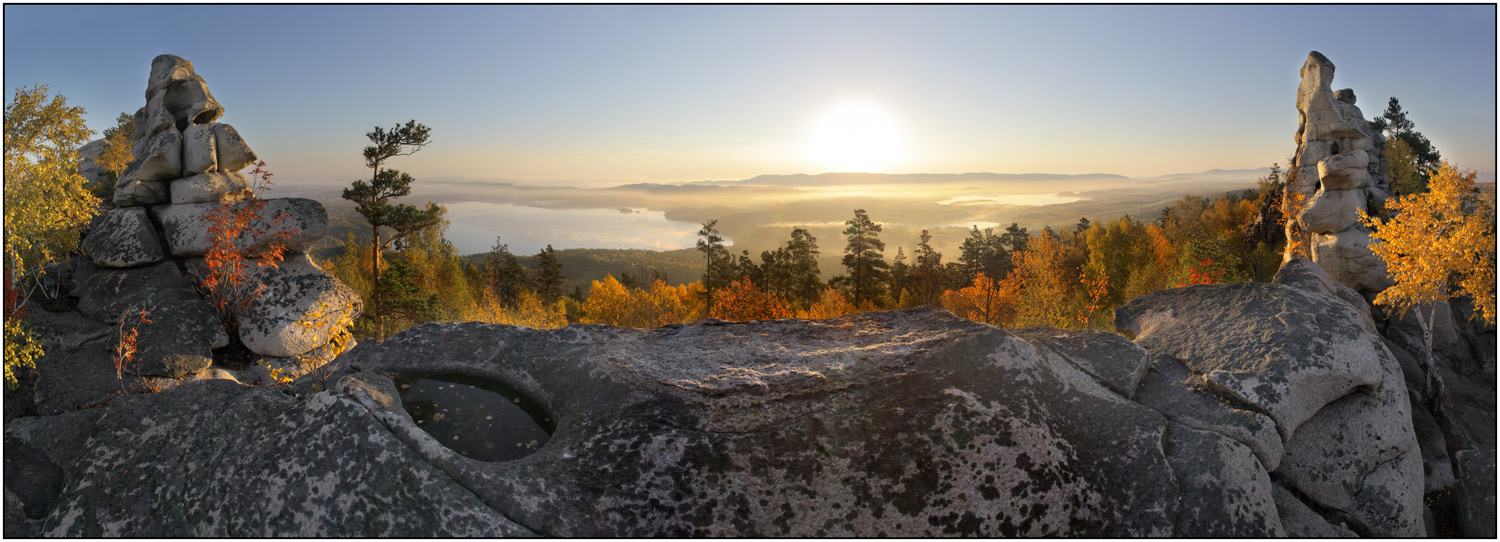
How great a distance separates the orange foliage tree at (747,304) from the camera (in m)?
51.6

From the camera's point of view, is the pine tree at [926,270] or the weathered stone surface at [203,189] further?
the pine tree at [926,270]

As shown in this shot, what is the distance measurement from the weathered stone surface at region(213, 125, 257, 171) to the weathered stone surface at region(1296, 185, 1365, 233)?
34.7 m

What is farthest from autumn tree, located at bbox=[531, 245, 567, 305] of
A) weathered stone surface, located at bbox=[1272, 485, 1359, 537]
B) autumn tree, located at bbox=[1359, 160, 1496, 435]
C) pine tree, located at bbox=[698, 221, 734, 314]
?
weathered stone surface, located at bbox=[1272, 485, 1359, 537]

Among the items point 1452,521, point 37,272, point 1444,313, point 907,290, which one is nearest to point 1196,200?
point 907,290

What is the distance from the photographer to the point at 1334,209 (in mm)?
25484

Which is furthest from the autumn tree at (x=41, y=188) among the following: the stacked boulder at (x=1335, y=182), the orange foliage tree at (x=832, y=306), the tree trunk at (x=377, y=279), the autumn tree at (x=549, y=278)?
the autumn tree at (x=549, y=278)

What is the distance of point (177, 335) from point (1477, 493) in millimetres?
26518

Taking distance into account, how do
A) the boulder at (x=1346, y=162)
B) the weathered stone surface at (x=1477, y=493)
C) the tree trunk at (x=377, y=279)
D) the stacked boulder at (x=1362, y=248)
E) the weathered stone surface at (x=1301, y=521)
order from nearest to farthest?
the weathered stone surface at (x=1301, y=521), the weathered stone surface at (x=1477, y=493), the stacked boulder at (x=1362, y=248), the boulder at (x=1346, y=162), the tree trunk at (x=377, y=279)

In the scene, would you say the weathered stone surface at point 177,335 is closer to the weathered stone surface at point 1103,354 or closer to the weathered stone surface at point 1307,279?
the weathered stone surface at point 1103,354

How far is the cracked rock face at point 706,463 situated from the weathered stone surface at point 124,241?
37.5ft

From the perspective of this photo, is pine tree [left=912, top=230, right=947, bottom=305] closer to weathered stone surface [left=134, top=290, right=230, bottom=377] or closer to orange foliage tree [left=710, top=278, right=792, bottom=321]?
orange foliage tree [left=710, top=278, right=792, bottom=321]

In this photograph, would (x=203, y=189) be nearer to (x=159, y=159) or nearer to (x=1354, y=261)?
(x=159, y=159)

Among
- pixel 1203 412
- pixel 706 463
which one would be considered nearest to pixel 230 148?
pixel 706 463

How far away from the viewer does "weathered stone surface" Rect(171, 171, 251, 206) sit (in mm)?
18172
